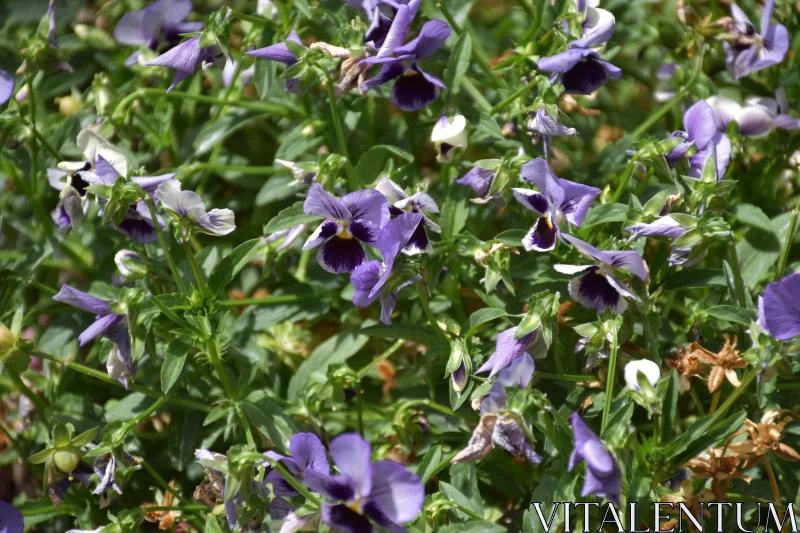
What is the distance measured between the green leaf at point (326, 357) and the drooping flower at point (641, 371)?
610 millimetres

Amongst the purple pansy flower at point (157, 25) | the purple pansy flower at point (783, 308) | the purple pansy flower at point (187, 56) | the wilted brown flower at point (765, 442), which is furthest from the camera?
the purple pansy flower at point (157, 25)

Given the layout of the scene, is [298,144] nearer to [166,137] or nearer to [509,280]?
[166,137]

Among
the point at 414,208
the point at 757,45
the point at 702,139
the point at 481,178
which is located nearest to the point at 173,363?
the point at 414,208

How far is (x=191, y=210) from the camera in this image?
1.42 metres

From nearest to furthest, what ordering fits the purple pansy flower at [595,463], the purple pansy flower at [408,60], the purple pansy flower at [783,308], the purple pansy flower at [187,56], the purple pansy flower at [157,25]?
the purple pansy flower at [595,463] < the purple pansy flower at [783,308] < the purple pansy flower at [408,60] < the purple pansy flower at [187,56] < the purple pansy flower at [157,25]

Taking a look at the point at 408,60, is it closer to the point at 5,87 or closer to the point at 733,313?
the point at 733,313

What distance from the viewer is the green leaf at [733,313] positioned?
1430 millimetres

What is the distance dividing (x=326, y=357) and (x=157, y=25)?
0.80 meters

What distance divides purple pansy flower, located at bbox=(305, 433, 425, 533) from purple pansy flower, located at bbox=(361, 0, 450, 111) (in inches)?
25.5

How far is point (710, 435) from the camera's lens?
136 cm

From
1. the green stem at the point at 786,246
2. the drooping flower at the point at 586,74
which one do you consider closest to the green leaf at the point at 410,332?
the drooping flower at the point at 586,74

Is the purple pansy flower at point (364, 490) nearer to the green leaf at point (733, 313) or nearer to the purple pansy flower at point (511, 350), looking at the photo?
the purple pansy flower at point (511, 350)

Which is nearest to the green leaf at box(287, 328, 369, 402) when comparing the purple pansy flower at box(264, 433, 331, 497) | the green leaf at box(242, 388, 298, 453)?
the green leaf at box(242, 388, 298, 453)

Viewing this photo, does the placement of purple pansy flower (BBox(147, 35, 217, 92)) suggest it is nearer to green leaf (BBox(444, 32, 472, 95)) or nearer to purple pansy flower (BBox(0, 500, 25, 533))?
green leaf (BBox(444, 32, 472, 95))
